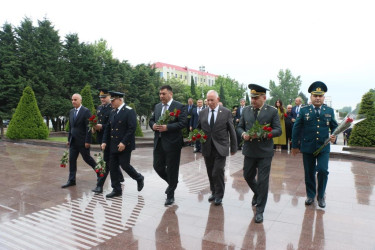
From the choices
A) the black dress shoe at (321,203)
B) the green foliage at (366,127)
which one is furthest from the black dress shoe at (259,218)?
the green foliage at (366,127)

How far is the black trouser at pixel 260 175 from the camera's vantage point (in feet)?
13.7

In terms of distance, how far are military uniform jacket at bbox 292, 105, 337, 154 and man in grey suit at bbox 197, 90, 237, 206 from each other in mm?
1187

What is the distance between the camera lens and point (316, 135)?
4734 mm

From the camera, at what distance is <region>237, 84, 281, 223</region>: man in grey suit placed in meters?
4.18

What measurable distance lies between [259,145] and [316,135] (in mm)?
1116

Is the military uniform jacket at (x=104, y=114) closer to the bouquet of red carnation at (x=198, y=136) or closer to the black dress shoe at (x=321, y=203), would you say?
the bouquet of red carnation at (x=198, y=136)

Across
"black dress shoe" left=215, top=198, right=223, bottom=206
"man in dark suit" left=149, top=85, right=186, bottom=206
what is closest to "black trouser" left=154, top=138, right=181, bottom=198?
"man in dark suit" left=149, top=85, right=186, bottom=206

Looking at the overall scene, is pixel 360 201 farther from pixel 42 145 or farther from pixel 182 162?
pixel 42 145

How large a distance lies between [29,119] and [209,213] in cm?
1344

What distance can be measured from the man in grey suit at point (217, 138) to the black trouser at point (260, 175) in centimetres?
44

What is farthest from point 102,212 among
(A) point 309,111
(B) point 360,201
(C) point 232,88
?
(C) point 232,88

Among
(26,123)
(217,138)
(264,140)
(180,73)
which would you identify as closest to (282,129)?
(217,138)

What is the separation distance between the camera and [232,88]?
7294 cm

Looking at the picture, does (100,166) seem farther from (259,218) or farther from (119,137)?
(259,218)
